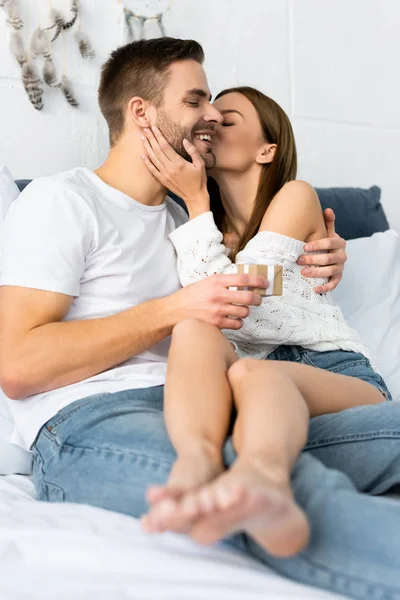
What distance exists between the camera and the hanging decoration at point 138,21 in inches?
88.0

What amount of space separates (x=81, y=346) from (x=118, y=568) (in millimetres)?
521

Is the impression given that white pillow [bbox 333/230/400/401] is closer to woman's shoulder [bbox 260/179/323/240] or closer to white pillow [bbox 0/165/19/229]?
woman's shoulder [bbox 260/179/323/240]

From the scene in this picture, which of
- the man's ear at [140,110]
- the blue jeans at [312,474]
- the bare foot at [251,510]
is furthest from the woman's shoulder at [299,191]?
the bare foot at [251,510]

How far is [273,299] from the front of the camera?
5.15 ft

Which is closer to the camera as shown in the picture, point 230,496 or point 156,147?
point 230,496

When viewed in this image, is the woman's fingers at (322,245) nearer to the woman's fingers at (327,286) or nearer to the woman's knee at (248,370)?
the woman's fingers at (327,286)

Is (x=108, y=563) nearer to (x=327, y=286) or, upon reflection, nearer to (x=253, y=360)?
(x=253, y=360)

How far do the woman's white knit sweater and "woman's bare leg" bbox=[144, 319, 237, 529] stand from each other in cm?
28

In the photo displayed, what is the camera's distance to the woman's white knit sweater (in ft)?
5.12

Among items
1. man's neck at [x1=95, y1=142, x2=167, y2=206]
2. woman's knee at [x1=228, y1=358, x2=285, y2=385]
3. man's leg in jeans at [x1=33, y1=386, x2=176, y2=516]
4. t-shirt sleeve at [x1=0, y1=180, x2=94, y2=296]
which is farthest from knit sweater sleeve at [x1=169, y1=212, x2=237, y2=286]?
woman's knee at [x1=228, y1=358, x2=285, y2=385]

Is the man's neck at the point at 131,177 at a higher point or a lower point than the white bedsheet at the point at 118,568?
higher

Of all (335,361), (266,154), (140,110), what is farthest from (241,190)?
(335,361)

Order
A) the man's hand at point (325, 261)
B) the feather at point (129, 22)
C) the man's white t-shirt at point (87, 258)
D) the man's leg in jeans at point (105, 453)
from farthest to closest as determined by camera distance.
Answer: the feather at point (129, 22) < the man's hand at point (325, 261) < the man's white t-shirt at point (87, 258) < the man's leg in jeans at point (105, 453)

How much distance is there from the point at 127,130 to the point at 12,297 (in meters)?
0.55
